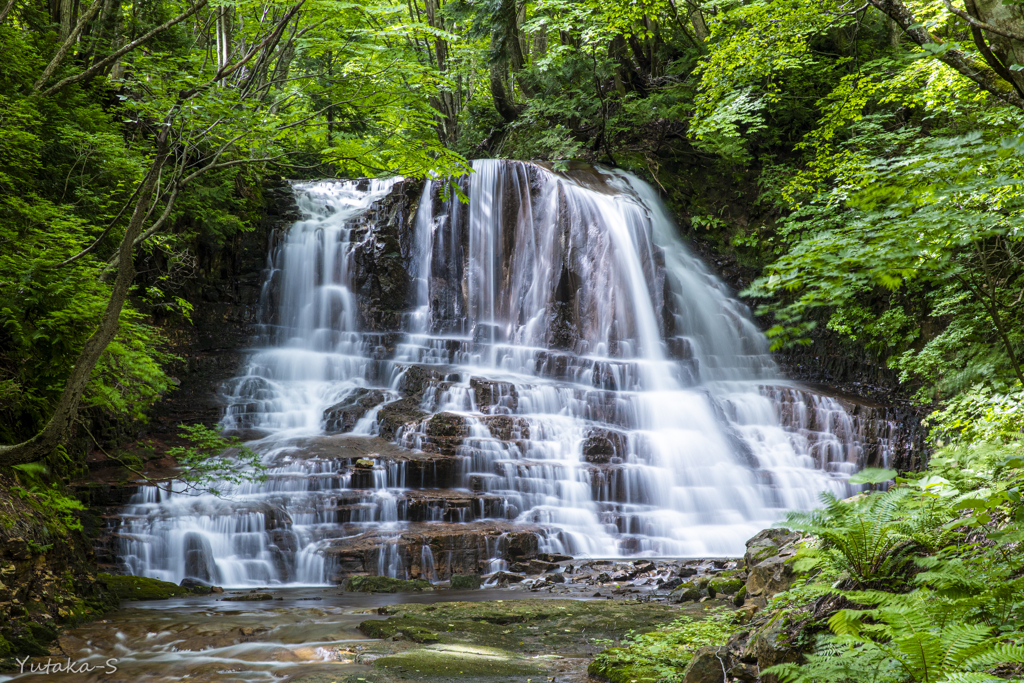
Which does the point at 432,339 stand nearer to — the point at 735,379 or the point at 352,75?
the point at 735,379

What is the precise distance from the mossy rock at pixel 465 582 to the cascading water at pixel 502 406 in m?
0.40

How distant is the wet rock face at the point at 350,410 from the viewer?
14.1 metres

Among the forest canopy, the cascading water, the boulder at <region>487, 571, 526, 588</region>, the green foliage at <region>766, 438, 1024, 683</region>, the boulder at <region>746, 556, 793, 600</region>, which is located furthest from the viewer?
the cascading water

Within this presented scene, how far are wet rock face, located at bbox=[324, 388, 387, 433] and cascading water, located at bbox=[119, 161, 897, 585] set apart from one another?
6 centimetres

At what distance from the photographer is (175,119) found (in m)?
5.76

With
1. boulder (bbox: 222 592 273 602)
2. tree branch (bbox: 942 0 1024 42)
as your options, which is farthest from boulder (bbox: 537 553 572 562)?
tree branch (bbox: 942 0 1024 42)

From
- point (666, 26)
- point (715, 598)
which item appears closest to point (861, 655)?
point (715, 598)

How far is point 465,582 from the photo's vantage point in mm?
9391

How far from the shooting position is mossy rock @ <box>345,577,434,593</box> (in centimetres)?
902

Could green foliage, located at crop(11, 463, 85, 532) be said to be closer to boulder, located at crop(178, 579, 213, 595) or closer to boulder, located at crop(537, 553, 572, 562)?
boulder, located at crop(178, 579, 213, 595)

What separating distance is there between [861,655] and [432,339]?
15.6 metres

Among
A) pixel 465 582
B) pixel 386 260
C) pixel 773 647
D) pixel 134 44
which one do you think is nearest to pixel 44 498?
pixel 134 44

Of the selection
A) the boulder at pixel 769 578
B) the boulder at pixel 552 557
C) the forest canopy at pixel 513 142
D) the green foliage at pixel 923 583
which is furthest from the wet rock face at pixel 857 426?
the green foliage at pixel 923 583

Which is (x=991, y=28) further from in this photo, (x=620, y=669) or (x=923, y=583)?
(x=620, y=669)
